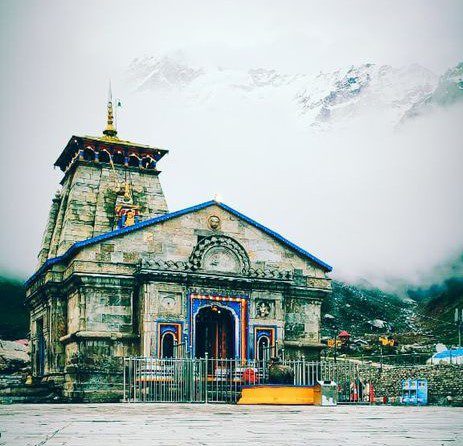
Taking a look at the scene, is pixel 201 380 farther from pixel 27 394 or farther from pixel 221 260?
pixel 27 394

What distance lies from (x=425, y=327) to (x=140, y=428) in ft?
175

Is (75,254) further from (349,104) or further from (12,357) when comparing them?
(349,104)

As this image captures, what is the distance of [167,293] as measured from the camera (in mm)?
31641

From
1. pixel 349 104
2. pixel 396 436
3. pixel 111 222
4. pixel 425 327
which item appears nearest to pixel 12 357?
pixel 111 222

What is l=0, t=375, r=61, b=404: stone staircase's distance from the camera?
28.7 meters

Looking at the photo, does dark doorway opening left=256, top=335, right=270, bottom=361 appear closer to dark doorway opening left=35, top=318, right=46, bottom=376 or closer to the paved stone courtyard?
dark doorway opening left=35, top=318, right=46, bottom=376

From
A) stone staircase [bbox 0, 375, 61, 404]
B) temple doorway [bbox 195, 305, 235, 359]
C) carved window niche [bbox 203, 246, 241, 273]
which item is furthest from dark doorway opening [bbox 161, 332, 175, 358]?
stone staircase [bbox 0, 375, 61, 404]

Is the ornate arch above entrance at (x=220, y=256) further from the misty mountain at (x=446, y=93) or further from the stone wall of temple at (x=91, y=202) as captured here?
the misty mountain at (x=446, y=93)

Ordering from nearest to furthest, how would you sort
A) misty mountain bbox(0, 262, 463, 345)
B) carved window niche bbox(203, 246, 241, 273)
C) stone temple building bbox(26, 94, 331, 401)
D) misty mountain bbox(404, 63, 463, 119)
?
stone temple building bbox(26, 94, 331, 401) → carved window niche bbox(203, 246, 241, 273) → misty mountain bbox(0, 262, 463, 345) → misty mountain bbox(404, 63, 463, 119)

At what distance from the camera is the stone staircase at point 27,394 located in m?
28.7

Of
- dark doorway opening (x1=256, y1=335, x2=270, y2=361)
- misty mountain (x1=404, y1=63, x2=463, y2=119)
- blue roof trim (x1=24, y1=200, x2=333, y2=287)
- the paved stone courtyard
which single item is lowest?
the paved stone courtyard

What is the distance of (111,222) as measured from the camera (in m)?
38.4

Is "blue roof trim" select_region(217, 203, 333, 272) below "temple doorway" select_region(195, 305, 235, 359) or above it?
above

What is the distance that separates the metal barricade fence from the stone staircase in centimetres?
374
